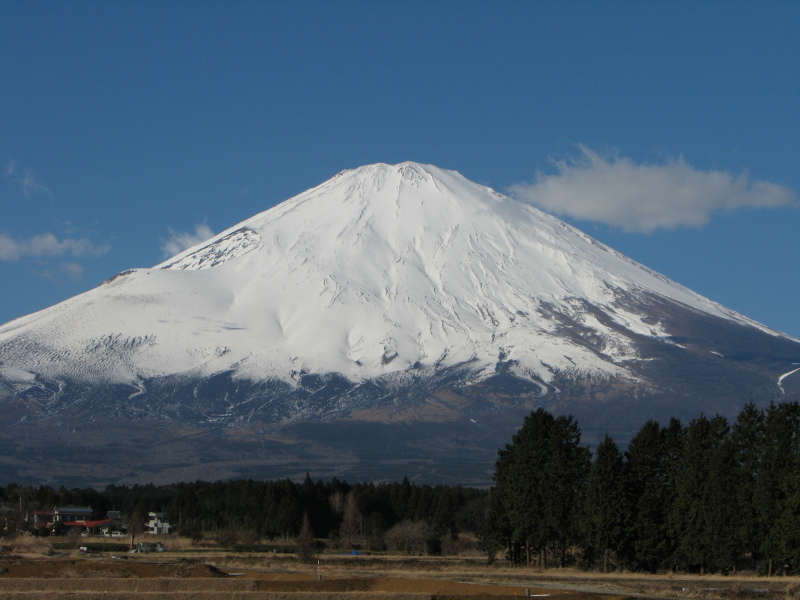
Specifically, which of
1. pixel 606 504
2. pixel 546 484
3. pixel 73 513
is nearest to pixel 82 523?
pixel 73 513

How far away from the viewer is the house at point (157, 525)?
87.6m

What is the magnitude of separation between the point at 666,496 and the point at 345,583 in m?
15.3

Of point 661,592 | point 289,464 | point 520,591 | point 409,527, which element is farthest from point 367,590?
point 289,464

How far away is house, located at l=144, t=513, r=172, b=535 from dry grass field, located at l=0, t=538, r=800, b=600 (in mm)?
40406

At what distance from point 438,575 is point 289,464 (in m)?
145

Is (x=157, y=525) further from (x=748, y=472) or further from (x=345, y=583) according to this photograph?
(x=748, y=472)

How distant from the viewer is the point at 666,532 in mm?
44781

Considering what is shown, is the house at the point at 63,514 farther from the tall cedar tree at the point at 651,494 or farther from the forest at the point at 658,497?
the tall cedar tree at the point at 651,494

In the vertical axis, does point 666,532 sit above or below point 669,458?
below

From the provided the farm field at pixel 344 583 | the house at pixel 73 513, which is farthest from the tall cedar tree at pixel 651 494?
the house at pixel 73 513

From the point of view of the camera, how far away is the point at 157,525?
87.8m

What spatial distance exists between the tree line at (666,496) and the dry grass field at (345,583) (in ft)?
5.50

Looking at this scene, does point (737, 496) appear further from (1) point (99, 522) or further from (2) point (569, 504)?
(1) point (99, 522)

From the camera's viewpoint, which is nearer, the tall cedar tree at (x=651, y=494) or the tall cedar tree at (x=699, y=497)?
the tall cedar tree at (x=699, y=497)
